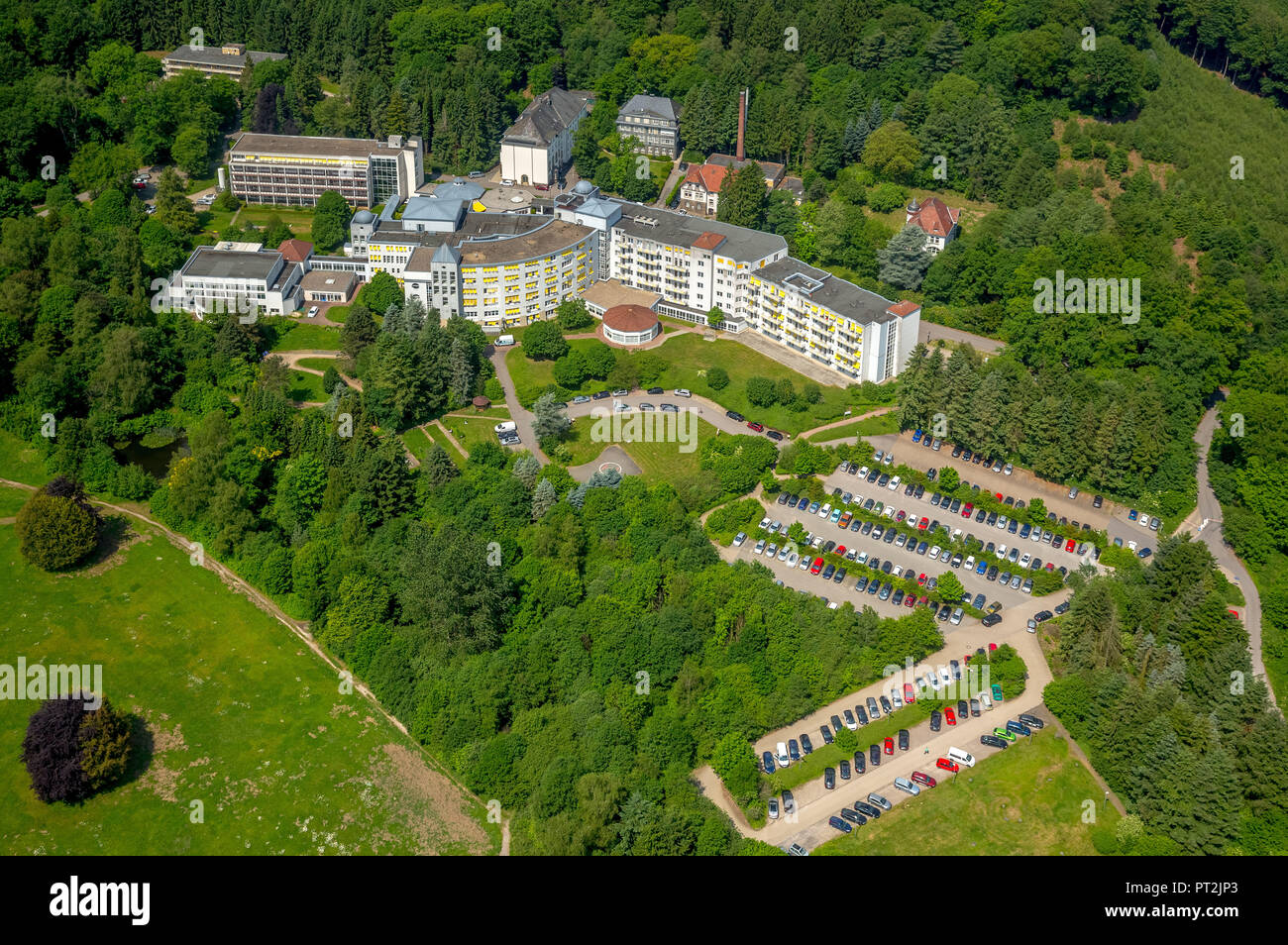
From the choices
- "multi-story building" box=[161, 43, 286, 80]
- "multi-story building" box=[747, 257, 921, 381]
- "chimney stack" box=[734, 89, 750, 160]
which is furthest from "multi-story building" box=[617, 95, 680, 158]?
"multi-story building" box=[161, 43, 286, 80]

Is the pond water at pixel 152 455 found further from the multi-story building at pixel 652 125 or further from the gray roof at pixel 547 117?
the multi-story building at pixel 652 125

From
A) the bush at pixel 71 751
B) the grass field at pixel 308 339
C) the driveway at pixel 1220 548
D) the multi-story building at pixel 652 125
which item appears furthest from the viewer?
the multi-story building at pixel 652 125

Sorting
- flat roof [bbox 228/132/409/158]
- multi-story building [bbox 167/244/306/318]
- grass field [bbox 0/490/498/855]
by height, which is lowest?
grass field [bbox 0/490/498/855]

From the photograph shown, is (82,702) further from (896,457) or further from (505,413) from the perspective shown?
(896,457)

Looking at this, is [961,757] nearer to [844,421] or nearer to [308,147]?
[844,421]

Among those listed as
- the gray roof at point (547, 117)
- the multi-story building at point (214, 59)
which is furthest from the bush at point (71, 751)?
the multi-story building at point (214, 59)

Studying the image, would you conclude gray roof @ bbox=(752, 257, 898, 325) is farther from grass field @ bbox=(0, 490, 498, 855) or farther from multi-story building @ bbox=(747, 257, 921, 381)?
grass field @ bbox=(0, 490, 498, 855)
